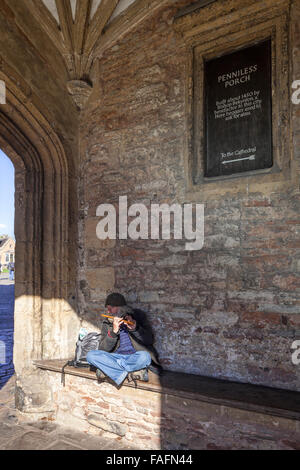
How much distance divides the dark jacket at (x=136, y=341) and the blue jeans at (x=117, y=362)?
2.8 inches

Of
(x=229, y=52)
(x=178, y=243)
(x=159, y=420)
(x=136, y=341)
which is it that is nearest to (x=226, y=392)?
(x=159, y=420)

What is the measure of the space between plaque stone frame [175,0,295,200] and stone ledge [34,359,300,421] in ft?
5.83

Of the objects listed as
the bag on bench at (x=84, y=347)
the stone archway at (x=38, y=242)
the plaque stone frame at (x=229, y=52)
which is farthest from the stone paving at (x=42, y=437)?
the plaque stone frame at (x=229, y=52)

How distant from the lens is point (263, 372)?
3254 millimetres

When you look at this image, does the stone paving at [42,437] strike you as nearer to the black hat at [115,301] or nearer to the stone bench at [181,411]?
the stone bench at [181,411]

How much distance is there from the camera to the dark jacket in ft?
11.9

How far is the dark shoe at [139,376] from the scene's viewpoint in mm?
3435

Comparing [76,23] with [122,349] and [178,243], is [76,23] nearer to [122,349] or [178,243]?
[178,243]

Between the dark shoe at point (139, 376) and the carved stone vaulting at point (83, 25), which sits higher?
the carved stone vaulting at point (83, 25)

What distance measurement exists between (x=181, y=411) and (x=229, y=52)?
3.46 m

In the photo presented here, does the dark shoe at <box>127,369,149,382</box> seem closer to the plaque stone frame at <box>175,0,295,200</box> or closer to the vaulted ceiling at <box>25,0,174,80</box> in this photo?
the plaque stone frame at <box>175,0,295,200</box>

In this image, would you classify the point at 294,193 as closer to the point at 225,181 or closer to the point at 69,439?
the point at 225,181

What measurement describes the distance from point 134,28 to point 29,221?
2.65 metres

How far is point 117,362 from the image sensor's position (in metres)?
3.55
